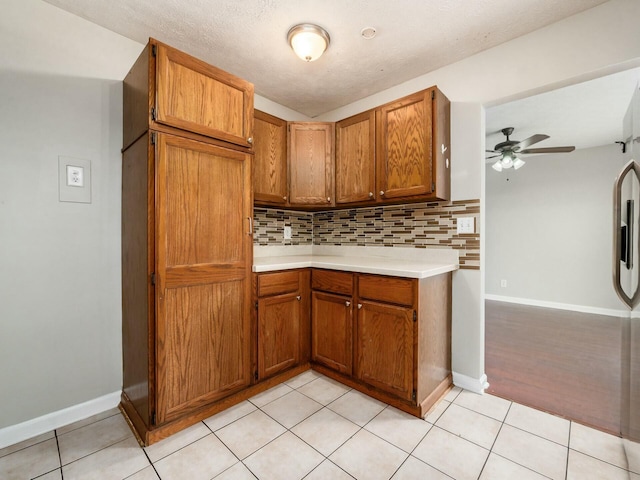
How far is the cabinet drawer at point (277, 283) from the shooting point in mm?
2015

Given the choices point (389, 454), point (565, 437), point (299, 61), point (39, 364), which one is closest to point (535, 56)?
point (299, 61)

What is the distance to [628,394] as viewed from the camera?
53.6 inches

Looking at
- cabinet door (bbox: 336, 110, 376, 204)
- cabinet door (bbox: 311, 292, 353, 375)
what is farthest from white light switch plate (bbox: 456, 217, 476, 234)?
cabinet door (bbox: 311, 292, 353, 375)

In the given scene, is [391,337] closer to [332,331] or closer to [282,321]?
[332,331]

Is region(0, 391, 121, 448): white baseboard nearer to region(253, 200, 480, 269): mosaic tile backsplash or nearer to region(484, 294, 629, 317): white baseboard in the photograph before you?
region(253, 200, 480, 269): mosaic tile backsplash

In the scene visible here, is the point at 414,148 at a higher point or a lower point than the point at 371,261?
higher

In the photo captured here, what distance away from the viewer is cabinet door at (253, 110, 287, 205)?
235 centimetres

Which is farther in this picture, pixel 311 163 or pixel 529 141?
pixel 529 141

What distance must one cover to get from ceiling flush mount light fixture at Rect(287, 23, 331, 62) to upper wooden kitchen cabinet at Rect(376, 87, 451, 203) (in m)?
0.66

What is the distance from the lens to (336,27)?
1.81 metres

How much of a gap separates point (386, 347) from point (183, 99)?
1948 mm

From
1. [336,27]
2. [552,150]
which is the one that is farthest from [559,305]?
[336,27]

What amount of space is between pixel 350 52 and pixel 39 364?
9.17 feet

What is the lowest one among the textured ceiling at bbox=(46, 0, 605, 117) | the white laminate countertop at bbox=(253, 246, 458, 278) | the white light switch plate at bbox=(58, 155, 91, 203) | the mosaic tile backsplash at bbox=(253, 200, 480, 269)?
the white laminate countertop at bbox=(253, 246, 458, 278)
